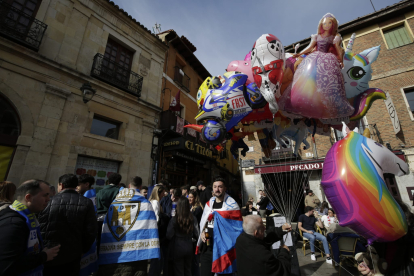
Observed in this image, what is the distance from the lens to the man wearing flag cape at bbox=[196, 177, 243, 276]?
259 centimetres

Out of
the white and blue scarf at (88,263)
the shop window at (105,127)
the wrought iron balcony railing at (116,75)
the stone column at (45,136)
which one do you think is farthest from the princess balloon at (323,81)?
the wrought iron balcony railing at (116,75)

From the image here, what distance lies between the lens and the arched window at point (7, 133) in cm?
543

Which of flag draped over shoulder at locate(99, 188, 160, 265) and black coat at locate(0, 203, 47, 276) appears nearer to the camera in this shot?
black coat at locate(0, 203, 47, 276)


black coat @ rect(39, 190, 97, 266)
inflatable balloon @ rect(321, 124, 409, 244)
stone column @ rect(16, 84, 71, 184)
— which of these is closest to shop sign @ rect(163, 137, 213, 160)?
stone column @ rect(16, 84, 71, 184)

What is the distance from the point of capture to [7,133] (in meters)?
5.65

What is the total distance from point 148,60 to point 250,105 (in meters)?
8.24

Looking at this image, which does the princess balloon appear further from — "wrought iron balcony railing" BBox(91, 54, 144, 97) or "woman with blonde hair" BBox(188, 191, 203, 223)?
"wrought iron balcony railing" BBox(91, 54, 144, 97)

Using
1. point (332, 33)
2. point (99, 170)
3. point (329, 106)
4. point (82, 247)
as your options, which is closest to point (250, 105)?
point (329, 106)

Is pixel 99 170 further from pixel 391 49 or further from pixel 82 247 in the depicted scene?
pixel 391 49

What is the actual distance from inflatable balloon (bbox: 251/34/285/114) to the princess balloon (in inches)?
11.5

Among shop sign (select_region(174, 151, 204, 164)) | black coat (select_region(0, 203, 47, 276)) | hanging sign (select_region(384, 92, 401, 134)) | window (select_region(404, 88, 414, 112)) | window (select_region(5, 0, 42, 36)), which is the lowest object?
black coat (select_region(0, 203, 47, 276))

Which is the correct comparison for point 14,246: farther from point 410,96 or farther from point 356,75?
point 410,96

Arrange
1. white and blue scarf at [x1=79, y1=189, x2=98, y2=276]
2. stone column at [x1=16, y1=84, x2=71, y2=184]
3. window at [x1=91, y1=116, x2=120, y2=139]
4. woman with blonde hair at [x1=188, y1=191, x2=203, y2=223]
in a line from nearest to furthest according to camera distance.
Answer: white and blue scarf at [x1=79, y1=189, x2=98, y2=276], woman with blonde hair at [x1=188, y1=191, x2=203, y2=223], stone column at [x1=16, y1=84, x2=71, y2=184], window at [x1=91, y1=116, x2=120, y2=139]

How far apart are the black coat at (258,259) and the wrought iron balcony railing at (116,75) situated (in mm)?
8191
